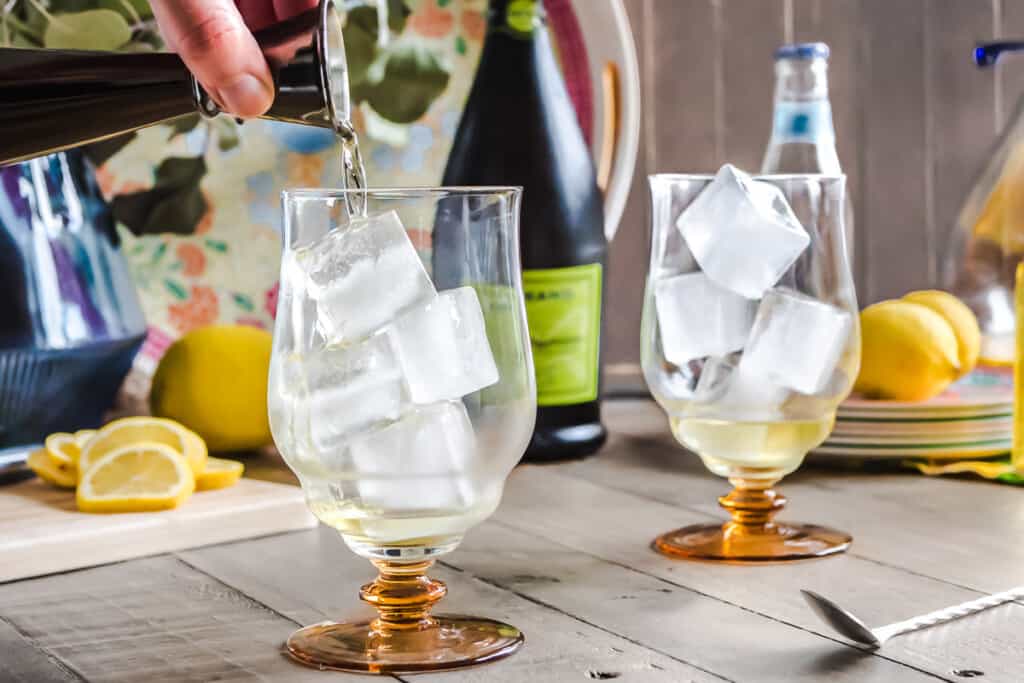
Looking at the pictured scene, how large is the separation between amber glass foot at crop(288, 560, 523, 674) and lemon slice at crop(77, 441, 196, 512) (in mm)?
279

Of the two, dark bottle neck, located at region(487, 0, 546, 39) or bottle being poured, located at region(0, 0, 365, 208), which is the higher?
dark bottle neck, located at region(487, 0, 546, 39)

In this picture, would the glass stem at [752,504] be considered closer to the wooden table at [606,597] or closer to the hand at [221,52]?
the wooden table at [606,597]

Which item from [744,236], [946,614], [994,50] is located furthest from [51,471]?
[994,50]

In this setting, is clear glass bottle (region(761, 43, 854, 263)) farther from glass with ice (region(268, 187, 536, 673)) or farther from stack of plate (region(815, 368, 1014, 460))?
glass with ice (region(268, 187, 536, 673))

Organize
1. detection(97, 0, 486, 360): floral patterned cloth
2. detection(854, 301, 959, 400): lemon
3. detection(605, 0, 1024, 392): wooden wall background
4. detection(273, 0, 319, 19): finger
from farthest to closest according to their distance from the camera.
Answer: detection(605, 0, 1024, 392): wooden wall background
detection(97, 0, 486, 360): floral patterned cloth
detection(854, 301, 959, 400): lemon
detection(273, 0, 319, 19): finger

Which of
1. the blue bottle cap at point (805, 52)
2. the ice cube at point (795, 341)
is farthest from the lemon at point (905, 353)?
the ice cube at point (795, 341)

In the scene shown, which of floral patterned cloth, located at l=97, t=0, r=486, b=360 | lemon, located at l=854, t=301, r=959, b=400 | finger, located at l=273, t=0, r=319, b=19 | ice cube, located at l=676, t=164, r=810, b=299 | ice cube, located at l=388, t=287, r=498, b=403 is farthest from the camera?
floral patterned cloth, located at l=97, t=0, r=486, b=360

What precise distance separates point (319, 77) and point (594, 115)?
0.78 metres

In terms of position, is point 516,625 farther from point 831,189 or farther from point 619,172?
point 619,172

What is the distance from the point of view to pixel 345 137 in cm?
69

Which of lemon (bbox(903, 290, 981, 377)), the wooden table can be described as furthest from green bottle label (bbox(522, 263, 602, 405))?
lemon (bbox(903, 290, 981, 377))

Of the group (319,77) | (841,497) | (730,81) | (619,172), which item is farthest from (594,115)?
(319,77)

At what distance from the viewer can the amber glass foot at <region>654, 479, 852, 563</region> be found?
2.85 ft

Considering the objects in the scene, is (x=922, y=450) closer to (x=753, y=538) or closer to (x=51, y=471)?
(x=753, y=538)
